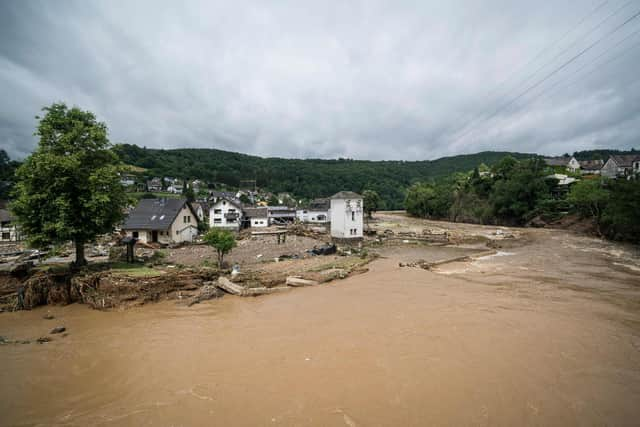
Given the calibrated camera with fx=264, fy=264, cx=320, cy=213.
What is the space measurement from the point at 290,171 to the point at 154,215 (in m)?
108

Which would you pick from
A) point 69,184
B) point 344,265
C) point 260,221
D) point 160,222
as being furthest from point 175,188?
point 344,265

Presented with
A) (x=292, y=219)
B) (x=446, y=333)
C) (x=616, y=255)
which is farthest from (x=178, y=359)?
(x=292, y=219)

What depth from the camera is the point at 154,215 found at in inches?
1049

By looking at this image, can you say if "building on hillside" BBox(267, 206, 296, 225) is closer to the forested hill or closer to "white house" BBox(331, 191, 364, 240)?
"white house" BBox(331, 191, 364, 240)

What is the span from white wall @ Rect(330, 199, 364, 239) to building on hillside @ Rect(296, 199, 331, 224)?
77.6 ft

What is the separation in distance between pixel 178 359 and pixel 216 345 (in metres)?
1.10

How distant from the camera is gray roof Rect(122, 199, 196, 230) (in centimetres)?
2538

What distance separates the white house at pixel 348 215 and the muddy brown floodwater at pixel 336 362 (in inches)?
704

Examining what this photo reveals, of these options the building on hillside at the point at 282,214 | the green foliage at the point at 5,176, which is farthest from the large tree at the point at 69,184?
the green foliage at the point at 5,176

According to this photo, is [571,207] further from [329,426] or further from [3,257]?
[3,257]

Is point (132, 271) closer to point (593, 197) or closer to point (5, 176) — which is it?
point (593, 197)

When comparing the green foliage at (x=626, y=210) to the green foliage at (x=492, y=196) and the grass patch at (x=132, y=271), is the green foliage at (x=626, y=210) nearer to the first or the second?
the green foliage at (x=492, y=196)

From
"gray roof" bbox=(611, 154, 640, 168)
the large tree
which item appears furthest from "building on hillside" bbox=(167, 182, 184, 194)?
"gray roof" bbox=(611, 154, 640, 168)

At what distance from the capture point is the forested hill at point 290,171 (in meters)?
112
